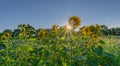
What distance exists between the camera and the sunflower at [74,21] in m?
3.79

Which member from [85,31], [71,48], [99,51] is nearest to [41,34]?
[71,48]

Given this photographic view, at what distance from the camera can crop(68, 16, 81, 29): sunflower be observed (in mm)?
3793

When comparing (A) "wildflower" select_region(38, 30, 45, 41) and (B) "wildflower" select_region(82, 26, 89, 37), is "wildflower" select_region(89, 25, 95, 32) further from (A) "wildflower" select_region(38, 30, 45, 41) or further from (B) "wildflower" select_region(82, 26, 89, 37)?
(A) "wildflower" select_region(38, 30, 45, 41)

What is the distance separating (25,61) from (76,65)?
1.10 metres

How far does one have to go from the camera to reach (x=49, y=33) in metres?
4.30

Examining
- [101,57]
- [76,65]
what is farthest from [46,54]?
[101,57]

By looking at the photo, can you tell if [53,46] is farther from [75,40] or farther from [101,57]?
[101,57]

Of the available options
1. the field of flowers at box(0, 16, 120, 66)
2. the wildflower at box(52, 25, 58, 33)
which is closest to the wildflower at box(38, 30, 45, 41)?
the field of flowers at box(0, 16, 120, 66)

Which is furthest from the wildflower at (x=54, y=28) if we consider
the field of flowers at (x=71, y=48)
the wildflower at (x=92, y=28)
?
the wildflower at (x=92, y=28)

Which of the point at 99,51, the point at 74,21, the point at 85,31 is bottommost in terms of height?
the point at 99,51

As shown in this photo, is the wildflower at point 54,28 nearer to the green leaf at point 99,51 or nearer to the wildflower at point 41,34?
the wildflower at point 41,34

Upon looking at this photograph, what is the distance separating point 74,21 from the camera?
3.81 metres

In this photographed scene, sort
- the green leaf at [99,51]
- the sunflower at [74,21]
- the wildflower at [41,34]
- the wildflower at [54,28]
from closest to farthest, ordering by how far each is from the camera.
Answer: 1. the green leaf at [99,51]
2. the sunflower at [74,21]
3. the wildflower at [54,28]
4. the wildflower at [41,34]

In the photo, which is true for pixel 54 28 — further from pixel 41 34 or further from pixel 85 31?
pixel 85 31
